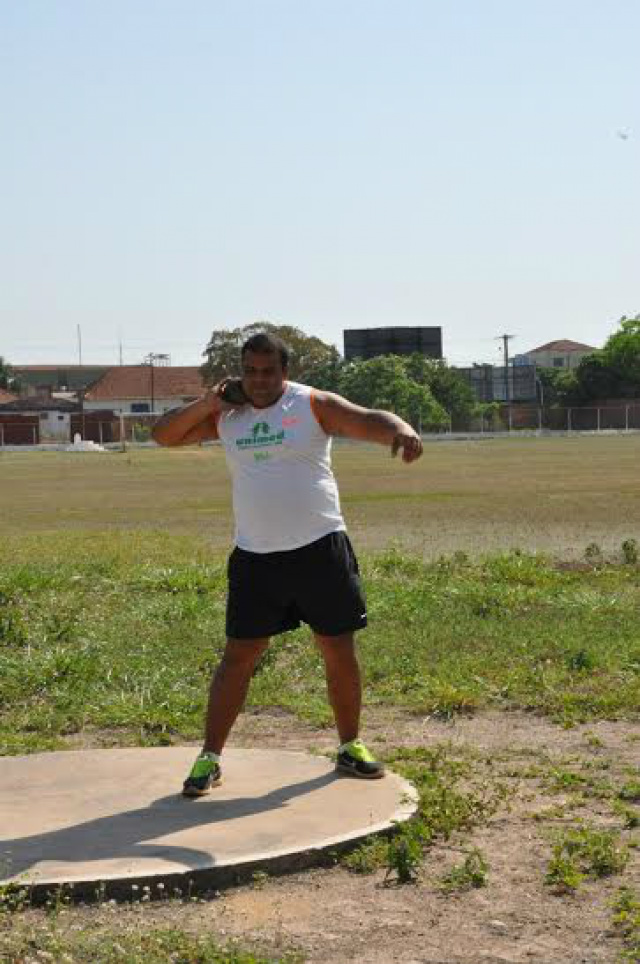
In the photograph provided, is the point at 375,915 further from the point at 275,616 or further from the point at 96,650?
the point at 96,650

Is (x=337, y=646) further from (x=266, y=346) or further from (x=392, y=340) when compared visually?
(x=392, y=340)

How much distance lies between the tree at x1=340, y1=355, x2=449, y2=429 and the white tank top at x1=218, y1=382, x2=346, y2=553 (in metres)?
101

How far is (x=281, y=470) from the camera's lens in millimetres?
6391

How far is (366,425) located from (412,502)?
2312 centimetres

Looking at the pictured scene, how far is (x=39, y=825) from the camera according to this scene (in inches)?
233

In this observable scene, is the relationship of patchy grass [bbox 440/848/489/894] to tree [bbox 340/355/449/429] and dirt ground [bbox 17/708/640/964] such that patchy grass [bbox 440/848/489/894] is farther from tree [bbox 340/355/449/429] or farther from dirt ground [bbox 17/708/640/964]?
tree [bbox 340/355/449/429]

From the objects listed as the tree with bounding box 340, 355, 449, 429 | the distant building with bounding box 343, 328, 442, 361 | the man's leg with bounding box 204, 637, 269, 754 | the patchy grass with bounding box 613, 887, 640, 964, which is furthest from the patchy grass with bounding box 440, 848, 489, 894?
the distant building with bounding box 343, 328, 442, 361

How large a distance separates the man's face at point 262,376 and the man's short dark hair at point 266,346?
0.04 ft

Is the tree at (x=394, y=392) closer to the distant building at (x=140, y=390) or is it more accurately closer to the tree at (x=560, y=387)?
the tree at (x=560, y=387)

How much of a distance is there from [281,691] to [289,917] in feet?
13.1

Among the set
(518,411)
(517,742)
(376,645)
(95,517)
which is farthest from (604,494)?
(518,411)

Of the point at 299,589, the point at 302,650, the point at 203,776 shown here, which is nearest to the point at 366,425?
the point at 299,589

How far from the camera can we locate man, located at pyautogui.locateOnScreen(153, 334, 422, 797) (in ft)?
20.9

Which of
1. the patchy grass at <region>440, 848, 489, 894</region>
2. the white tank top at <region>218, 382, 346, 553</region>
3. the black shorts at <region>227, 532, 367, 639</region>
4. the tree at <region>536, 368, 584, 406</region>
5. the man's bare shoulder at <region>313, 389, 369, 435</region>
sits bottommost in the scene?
the patchy grass at <region>440, 848, 489, 894</region>
